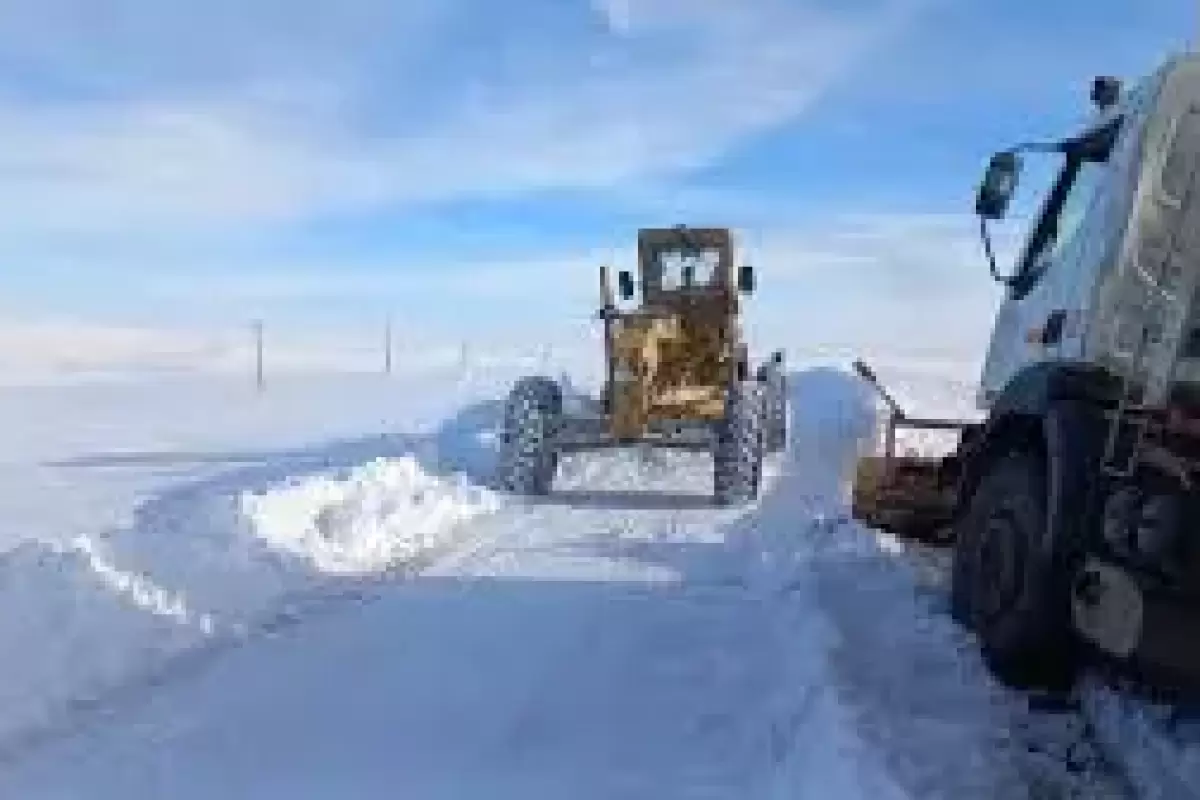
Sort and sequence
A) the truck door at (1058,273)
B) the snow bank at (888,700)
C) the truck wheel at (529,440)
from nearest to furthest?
1. the snow bank at (888,700)
2. the truck door at (1058,273)
3. the truck wheel at (529,440)

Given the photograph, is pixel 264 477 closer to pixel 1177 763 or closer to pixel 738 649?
pixel 738 649

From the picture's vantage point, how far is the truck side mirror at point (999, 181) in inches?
314

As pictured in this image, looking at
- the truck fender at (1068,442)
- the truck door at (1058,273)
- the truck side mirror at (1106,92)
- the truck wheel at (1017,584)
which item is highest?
the truck side mirror at (1106,92)

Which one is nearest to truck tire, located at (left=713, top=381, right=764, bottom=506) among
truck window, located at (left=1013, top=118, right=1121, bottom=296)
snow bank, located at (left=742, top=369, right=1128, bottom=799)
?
snow bank, located at (left=742, top=369, right=1128, bottom=799)

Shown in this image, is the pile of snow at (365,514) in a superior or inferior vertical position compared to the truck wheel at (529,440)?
inferior

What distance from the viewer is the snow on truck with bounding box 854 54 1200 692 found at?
591 cm

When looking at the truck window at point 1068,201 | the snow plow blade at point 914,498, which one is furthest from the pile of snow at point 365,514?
the truck window at point 1068,201

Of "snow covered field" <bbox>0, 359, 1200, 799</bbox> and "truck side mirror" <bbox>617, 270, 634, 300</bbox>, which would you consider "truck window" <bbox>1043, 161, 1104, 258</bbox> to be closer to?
"snow covered field" <bbox>0, 359, 1200, 799</bbox>

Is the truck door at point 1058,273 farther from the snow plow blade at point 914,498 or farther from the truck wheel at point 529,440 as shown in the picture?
the truck wheel at point 529,440

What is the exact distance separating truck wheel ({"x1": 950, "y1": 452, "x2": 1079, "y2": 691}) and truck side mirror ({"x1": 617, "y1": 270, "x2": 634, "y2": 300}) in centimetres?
991

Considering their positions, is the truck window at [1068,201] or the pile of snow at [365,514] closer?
the truck window at [1068,201]

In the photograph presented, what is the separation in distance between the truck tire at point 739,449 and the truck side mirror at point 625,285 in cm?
188

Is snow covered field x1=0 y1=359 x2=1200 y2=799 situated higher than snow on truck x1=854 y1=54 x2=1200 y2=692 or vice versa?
snow on truck x1=854 y1=54 x2=1200 y2=692

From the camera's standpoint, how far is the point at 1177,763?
5.90m
